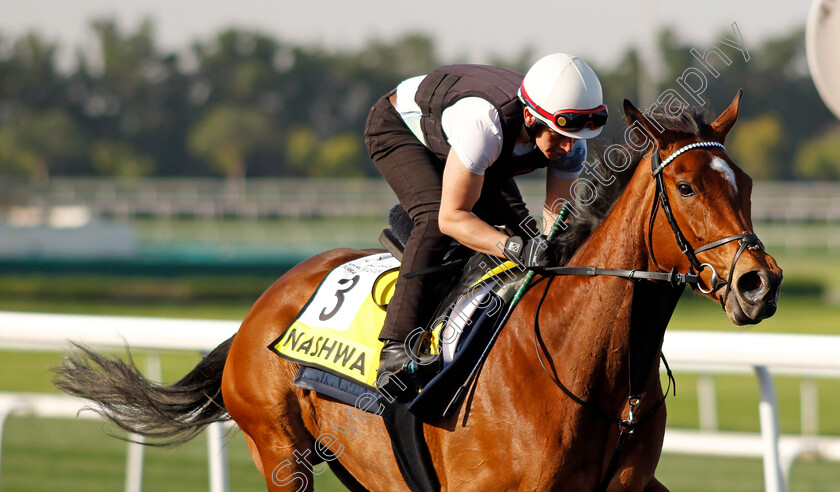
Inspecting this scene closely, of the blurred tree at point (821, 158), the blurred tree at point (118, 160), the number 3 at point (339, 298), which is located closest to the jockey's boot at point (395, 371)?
the number 3 at point (339, 298)

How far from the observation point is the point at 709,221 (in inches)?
94.4

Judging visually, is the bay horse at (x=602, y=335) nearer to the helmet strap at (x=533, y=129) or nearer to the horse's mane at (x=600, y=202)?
the horse's mane at (x=600, y=202)

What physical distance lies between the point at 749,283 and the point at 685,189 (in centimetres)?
29

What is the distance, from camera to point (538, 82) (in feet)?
9.35

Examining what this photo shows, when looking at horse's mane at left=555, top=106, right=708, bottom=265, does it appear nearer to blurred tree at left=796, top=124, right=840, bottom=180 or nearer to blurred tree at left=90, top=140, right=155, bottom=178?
blurred tree at left=90, top=140, right=155, bottom=178

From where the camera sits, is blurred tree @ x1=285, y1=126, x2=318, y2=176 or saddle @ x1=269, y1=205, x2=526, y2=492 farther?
blurred tree @ x1=285, y1=126, x2=318, y2=176

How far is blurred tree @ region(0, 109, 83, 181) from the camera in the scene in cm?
4350

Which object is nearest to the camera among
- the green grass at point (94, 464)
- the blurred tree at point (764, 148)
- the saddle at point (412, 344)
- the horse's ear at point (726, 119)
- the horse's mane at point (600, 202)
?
the horse's ear at point (726, 119)

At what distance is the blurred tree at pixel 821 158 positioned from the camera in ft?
147

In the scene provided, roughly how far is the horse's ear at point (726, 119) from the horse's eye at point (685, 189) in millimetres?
246

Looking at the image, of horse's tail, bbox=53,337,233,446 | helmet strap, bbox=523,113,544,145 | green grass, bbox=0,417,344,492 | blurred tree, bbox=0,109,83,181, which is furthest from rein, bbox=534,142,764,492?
blurred tree, bbox=0,109,83,181

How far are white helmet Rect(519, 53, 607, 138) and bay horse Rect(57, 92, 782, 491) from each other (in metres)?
0.12

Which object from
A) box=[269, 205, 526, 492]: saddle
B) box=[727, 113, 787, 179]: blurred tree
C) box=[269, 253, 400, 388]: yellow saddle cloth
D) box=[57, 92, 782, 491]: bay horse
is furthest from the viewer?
box=[727, 113, 787, 179]: blurred tree

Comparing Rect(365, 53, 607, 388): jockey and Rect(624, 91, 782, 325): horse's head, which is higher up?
Rect(365, 53, 607, 388): jockey
